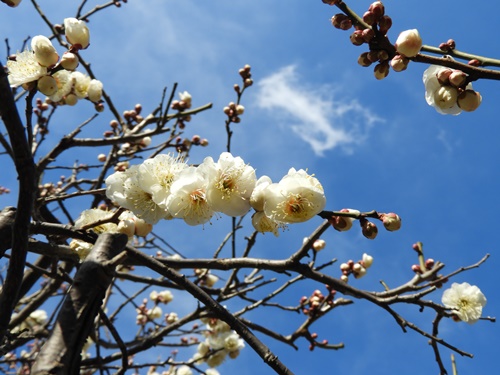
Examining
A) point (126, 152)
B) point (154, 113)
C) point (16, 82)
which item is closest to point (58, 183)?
point (126, 152)

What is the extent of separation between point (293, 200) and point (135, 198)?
537 millimetres

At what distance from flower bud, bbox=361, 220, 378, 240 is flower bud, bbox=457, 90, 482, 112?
1.79 ft

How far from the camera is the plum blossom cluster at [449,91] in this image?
1.51 m

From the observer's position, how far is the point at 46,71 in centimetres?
178

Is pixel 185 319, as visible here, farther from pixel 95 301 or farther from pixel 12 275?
pixel 95 301

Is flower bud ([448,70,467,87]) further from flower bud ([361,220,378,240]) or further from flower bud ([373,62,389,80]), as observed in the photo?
flower bud ([361,220,378,240])

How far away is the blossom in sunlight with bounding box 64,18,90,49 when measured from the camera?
191 cm

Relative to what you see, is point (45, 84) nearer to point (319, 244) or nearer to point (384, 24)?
point (384, 24)

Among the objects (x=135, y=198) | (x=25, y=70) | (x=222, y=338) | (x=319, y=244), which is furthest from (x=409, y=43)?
(x=222, y=338)

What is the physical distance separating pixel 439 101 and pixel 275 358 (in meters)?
1.02

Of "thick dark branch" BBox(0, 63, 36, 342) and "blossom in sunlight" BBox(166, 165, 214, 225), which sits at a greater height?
"blossom in sunlight" BBox(166, 165, 214, 225)

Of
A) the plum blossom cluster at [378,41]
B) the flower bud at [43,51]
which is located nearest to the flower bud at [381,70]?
the plum blossom cluster at [378,41]

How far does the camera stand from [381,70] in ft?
4.92

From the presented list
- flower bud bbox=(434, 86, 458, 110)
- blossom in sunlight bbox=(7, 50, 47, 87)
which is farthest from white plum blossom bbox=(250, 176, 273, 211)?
blossom in sunlight bbox=(7, 50, 47, 87)
